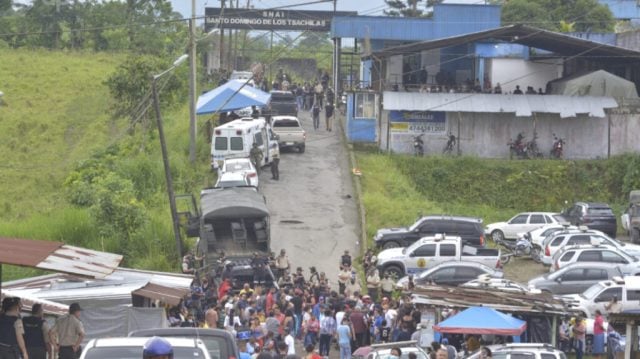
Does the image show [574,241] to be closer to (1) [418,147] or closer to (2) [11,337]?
(1) [418,147]

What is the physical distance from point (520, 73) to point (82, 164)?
77.4 ft

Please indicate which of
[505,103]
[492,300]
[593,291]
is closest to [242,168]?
[505,103]

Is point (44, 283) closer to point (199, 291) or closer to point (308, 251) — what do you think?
point (199, 291)

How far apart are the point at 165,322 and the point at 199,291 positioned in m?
8.59

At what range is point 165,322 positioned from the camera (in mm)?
20953

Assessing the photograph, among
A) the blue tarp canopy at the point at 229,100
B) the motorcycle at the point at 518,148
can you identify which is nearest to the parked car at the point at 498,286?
the blue tarp canopy at the point at 229,100

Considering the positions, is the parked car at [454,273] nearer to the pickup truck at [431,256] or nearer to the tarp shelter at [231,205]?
the pickup truck at [431,256]

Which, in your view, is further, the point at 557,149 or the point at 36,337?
the point at 557,149

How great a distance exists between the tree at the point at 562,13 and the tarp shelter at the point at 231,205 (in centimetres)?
6047

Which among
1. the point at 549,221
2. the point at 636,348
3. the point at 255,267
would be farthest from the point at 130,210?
the point at 636,348

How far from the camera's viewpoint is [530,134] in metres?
55.3

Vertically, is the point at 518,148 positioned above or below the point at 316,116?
below

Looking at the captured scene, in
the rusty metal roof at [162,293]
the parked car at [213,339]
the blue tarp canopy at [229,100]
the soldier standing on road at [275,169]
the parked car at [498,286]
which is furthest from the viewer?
the blue tarp canopy at [229,100]

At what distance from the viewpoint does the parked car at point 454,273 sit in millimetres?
33156
